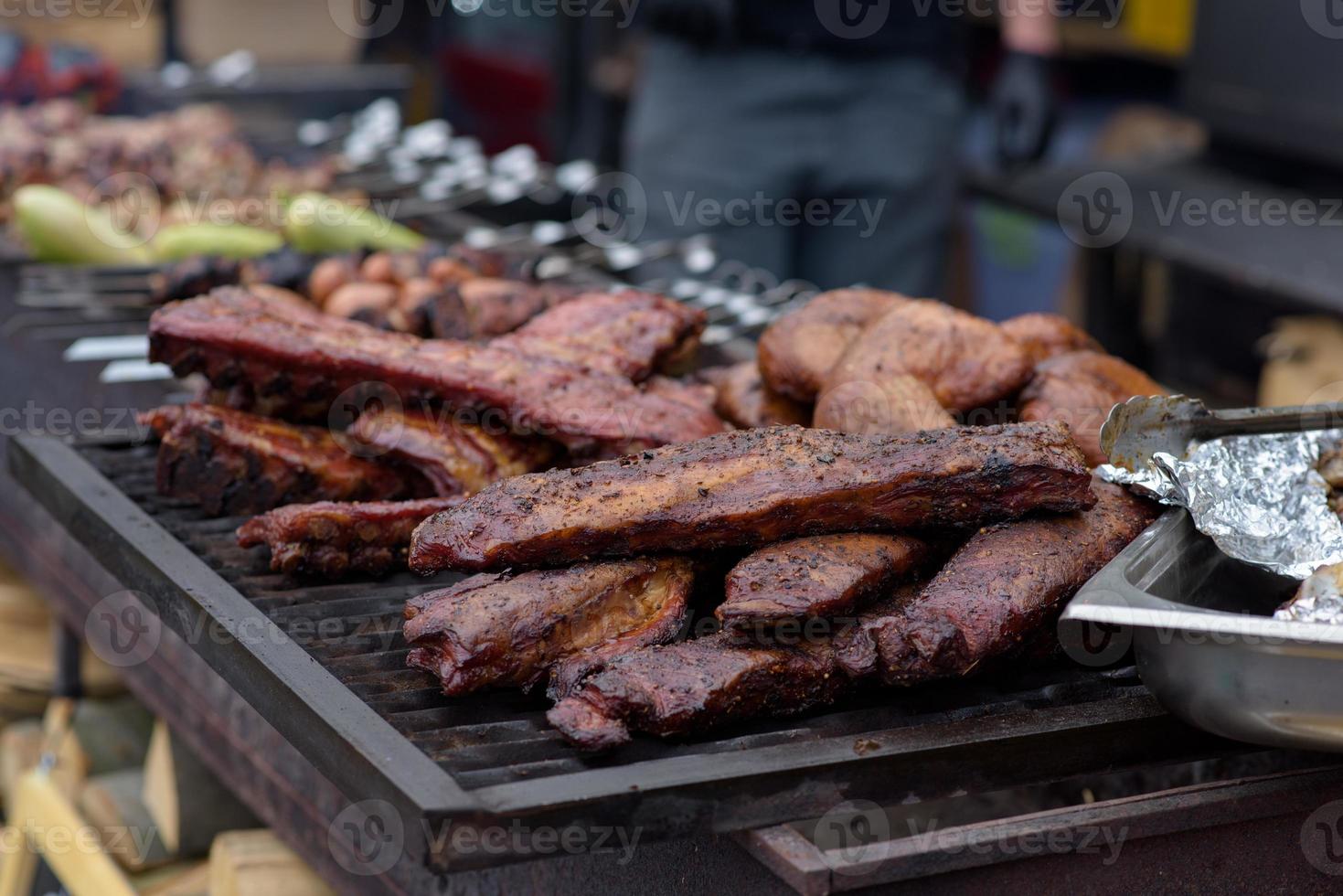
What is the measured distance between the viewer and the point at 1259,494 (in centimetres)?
224

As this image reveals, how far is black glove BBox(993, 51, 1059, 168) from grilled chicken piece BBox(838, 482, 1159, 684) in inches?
134

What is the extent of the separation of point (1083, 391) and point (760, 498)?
79cm

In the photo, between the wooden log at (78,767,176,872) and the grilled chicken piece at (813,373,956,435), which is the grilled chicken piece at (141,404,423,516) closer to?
the grilled chicken piece at (813,373,956,435)

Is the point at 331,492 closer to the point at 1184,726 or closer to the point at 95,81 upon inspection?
the point at 1184,726

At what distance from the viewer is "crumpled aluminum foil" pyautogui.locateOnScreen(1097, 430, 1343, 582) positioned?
2.14m

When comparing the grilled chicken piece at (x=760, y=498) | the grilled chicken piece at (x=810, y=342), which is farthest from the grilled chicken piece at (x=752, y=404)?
the grilled chicken piece at (x=760, y=498)

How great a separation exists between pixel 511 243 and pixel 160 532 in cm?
249

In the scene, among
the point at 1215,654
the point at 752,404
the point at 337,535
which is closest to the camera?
the point at 1215,654

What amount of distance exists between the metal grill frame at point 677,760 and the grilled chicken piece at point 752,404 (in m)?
0.87

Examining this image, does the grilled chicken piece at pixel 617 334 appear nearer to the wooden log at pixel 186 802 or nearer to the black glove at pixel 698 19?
the wooden log at pixel 186 802

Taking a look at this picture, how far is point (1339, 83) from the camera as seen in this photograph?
518cm

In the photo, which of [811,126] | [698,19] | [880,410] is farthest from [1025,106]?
[880,410]

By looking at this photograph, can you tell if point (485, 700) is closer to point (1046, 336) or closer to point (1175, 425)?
point (1175, 425)

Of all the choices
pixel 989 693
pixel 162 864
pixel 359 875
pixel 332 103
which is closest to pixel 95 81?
pixel 332 103
